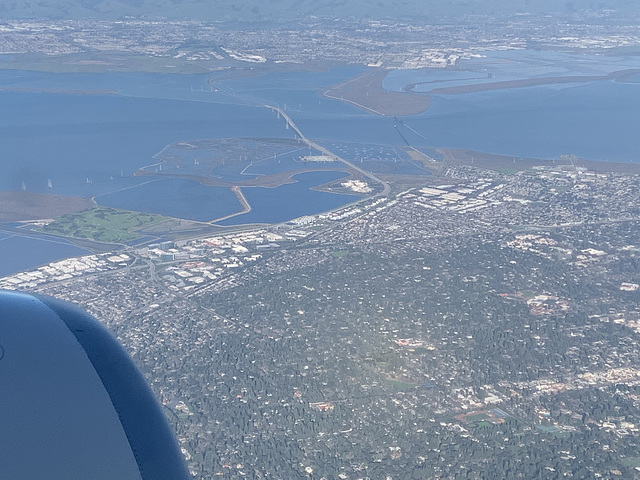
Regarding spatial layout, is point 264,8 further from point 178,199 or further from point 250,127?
point 178,199

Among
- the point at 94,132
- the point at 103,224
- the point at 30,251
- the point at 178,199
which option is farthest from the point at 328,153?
the point at 30,251

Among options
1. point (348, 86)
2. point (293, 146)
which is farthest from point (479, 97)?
point (293, 146)

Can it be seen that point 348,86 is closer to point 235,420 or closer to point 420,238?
point 420,238

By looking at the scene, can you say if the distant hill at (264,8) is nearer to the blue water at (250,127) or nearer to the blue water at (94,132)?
the blue water at (250,127)

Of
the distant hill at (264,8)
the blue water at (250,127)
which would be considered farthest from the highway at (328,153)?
the distant hill at (264,8)

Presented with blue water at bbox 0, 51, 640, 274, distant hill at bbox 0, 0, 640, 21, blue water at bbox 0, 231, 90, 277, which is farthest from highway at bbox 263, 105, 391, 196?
distant hill at bbox 0, 0, 640, 21
